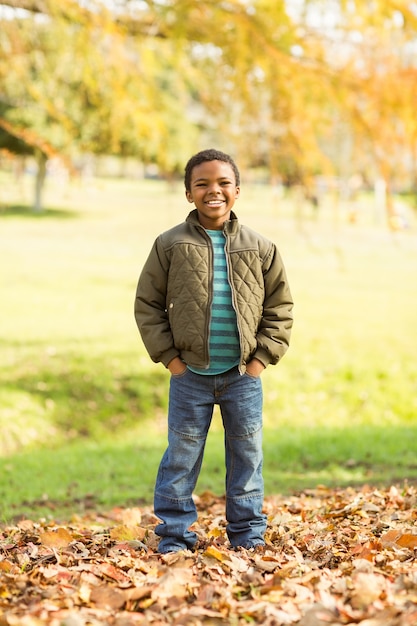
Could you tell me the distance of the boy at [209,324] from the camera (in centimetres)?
367

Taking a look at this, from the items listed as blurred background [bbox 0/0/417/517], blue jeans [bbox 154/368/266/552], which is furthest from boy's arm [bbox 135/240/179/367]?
blurred background [bbox 0/0/417/517]

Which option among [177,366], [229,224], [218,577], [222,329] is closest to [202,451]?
[177,366]

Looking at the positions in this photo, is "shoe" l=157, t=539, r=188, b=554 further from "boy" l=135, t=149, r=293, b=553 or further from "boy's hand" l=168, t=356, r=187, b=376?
"boy's hand" l=168, t=356, r=187, b=376

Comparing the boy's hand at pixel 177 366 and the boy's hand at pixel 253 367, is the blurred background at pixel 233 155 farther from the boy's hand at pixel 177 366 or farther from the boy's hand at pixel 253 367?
the boy's hand at pixel 177 366

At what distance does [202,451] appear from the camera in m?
3.86

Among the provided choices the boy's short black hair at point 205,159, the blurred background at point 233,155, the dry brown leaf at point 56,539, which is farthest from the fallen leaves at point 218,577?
the blurred background at point 233,155

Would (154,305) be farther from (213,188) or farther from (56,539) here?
(56,539)

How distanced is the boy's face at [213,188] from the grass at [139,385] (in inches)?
94.2

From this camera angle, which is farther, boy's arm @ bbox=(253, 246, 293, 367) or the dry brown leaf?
the dry brown leaf

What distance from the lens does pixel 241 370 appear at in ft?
12.0

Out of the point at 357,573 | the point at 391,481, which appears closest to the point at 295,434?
the point at 391,481

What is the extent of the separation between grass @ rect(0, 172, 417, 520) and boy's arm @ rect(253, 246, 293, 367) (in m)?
2.29

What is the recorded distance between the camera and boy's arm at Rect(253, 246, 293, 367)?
3.74 metres

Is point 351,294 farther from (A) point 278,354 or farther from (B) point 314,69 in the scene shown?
(A) point 278,354
